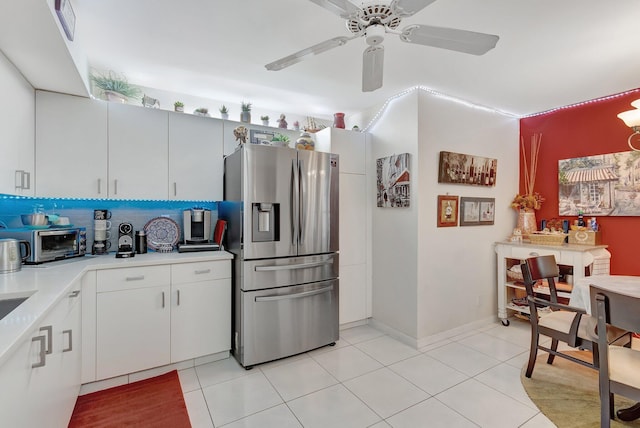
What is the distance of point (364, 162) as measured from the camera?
3.52 meters

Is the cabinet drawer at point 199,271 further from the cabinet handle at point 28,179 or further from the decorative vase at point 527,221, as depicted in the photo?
the decorative vase at point 527,221

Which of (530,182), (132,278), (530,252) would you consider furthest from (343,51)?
(530,182)

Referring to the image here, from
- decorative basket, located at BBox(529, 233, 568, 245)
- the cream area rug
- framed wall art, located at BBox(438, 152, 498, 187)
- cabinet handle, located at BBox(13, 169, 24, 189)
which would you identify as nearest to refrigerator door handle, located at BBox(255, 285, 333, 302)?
framed wall art, located at BBox(438, 152, 498, 187)

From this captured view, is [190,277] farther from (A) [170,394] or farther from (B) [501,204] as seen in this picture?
(B) [501,204]

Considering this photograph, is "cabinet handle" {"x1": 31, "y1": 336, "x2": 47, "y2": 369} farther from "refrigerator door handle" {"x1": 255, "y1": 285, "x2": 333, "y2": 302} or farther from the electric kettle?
"refrigerator door handle" {"x1": 255, "y1": 285, "x2": 333, "y2": 302}

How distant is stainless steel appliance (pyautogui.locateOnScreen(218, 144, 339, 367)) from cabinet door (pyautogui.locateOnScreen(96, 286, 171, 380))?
597mm

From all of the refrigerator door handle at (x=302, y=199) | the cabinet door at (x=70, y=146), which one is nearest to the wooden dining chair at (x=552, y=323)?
the refrigerator door handle at (x=302, y=199)

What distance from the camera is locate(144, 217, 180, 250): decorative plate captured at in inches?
112

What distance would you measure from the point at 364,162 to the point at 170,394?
9.34 ft

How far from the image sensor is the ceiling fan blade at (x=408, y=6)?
1.35 metres

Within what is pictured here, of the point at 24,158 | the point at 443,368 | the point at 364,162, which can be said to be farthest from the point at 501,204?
the point at 24,158

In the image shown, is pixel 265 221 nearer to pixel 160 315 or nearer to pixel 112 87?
pixel 160 315

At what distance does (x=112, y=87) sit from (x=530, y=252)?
14.5 feet

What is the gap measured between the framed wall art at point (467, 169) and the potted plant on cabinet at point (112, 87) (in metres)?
3.03
